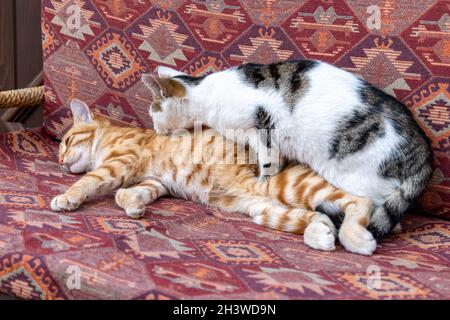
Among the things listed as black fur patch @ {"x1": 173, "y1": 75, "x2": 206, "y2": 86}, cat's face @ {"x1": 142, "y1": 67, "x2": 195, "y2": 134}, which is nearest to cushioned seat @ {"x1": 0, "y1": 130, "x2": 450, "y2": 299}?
cat's face @ {"x1": 142, "y1": 67, "x2": 195, "y2": 134}

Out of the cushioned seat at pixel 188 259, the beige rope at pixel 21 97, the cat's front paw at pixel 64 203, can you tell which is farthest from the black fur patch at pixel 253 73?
the beige rope at pixel 21 97

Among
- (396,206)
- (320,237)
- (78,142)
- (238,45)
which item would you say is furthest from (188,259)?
(78,142)

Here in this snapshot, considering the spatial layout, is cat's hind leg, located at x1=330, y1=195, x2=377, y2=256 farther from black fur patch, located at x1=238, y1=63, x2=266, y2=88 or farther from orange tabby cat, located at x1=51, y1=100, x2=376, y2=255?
black fur patch, located at x1=238, y1=63, x2=266, y2=88

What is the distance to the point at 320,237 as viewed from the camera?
1.63 m

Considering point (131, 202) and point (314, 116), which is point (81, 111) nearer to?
point (131, 202)

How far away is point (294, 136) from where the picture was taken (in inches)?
72.1

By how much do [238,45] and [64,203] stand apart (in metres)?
0.77

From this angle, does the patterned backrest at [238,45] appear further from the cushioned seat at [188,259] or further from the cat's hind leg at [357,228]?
the cushioned seat at [188,259]

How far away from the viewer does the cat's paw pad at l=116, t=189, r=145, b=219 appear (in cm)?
180

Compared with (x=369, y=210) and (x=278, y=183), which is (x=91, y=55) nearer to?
(x=278, y=183)

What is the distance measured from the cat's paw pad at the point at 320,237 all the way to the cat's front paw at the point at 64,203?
69cm

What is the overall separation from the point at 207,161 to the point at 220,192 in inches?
5.0

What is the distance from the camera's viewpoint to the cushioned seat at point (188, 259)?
4.51 feet
